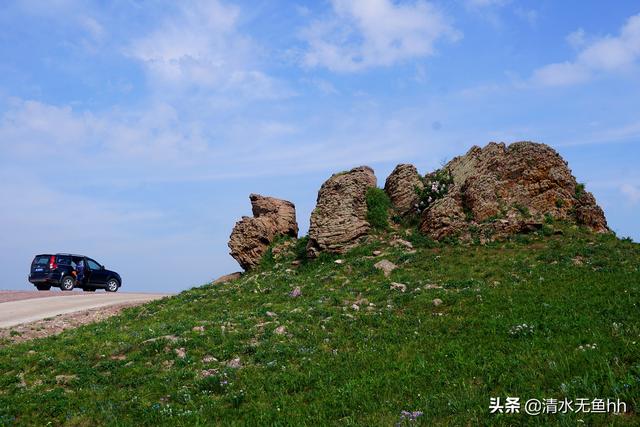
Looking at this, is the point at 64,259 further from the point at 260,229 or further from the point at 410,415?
the point at 410,415

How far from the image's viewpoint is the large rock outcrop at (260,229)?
30047mm

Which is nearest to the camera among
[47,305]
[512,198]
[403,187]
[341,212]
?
[47,305]

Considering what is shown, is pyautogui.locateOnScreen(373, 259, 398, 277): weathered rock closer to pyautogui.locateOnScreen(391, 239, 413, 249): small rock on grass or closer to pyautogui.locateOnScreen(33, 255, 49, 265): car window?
pyautogui.locateOnScreen(391, 239, 413, 249): small rock on grass

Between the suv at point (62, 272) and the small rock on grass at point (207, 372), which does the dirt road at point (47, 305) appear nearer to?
the suv at point (62, 272)

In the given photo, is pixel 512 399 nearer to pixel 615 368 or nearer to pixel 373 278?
pixel 615 368

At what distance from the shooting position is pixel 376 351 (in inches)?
474

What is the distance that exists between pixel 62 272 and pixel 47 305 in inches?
342

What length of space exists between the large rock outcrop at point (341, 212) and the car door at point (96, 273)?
18466 mm

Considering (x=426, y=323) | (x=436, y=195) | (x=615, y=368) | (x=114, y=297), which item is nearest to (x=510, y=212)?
(x=436, y=195)

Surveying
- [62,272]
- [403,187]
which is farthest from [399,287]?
[62,272]

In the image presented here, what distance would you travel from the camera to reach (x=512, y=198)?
26.5m

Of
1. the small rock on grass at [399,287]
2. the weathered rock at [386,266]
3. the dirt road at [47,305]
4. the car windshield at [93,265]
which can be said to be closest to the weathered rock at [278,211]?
the dirt road at [47,305]

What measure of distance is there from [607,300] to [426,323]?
4.96 m

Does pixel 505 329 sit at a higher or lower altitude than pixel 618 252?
lower
